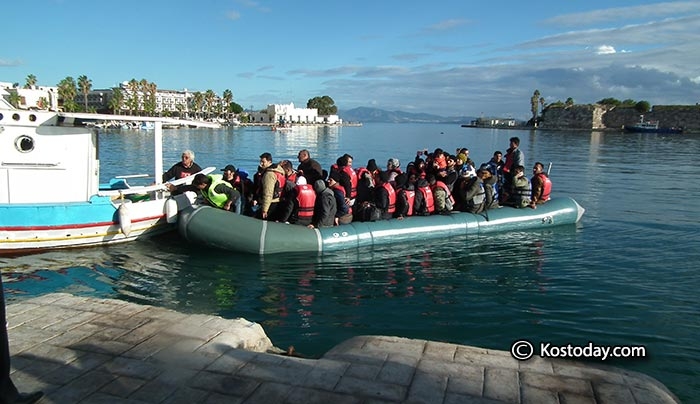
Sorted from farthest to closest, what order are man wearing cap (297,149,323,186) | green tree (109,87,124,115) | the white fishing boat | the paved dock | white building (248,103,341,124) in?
white building (248,103,341,124) < green tree (109,87,124,115) < man wearing cap (297,149,323,186) < the white fishing boat < the paved dock

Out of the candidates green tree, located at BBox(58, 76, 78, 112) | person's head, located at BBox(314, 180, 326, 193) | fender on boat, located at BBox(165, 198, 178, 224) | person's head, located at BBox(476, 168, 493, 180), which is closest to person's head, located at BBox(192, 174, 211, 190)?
fender on boat, located at BBox(165, 198, 178, 224)

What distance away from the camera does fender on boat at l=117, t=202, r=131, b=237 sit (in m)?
9.02

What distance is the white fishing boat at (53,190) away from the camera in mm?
8297

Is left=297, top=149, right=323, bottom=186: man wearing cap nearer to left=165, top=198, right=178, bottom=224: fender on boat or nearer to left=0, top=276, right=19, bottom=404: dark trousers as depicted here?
left=165, top=198, right=178, bottom=224: fender on boat

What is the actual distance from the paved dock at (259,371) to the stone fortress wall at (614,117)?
3699 inches

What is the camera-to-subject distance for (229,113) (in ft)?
375

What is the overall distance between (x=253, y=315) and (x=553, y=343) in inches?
145

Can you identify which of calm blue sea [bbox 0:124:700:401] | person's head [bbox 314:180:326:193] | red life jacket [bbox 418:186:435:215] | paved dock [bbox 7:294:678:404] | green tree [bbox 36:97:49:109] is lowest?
calm blue sea [bbox 0:124:700:401]

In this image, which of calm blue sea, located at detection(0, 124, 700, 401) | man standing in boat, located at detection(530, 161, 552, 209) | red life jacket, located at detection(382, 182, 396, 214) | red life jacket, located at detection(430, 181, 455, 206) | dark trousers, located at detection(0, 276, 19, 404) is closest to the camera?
dark trousers, located at detection(0, 276, 19, 404)

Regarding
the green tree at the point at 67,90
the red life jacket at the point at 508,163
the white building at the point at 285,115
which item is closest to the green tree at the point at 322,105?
the white building at the point at 285,115

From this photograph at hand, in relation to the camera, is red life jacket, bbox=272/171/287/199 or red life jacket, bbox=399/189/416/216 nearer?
red life jacket, bbox=272/171/287/199

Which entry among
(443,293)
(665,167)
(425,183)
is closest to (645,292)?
(443,293)

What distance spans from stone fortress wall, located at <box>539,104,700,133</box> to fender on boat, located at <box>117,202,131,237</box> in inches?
3658

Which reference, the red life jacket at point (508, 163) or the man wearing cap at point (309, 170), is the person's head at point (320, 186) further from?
the red life jacket at point (508, 163)
